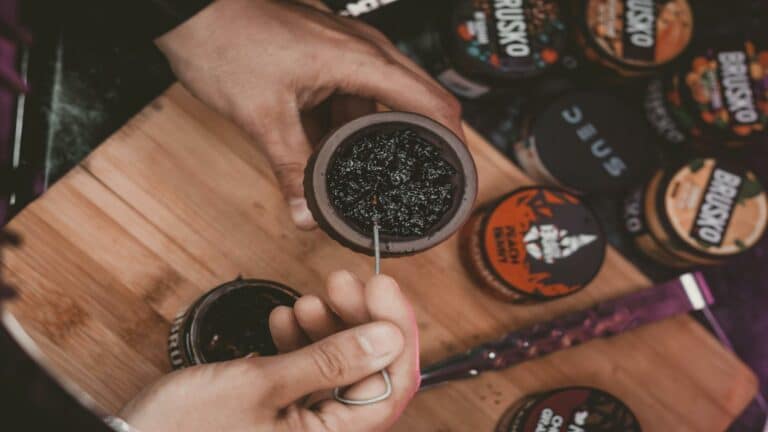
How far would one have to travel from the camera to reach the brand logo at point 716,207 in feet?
5.30

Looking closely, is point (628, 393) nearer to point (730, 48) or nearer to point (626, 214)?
point (626, 214)

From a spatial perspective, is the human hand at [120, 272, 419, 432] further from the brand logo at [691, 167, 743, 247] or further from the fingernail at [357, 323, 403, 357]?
the brand logo at [691, 167, 743, 247]

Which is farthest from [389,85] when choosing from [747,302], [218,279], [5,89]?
[747,302]

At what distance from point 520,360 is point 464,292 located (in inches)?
7.3

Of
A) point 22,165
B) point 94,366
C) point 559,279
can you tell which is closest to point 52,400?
point 94,366

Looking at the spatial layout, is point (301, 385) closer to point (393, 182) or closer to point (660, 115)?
point (393, 182)

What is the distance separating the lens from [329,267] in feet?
4.19

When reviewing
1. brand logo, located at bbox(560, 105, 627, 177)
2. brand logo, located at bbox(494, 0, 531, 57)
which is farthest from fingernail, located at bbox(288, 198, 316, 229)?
brand logo, located at bbox(560, 105, 627, 177)

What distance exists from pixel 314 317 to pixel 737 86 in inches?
55.0

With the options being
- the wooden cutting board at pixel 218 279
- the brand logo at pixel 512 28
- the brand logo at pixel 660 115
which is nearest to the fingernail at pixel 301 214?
the wooden cutting board at pixel 218 279

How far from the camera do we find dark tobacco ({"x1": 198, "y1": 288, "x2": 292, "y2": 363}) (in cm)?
107

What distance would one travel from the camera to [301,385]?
2.92 ft

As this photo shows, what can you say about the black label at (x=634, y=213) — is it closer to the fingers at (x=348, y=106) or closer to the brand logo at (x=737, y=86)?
the brand logo at (x=737, y=86)

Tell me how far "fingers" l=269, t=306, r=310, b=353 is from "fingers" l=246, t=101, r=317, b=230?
0.19 m
